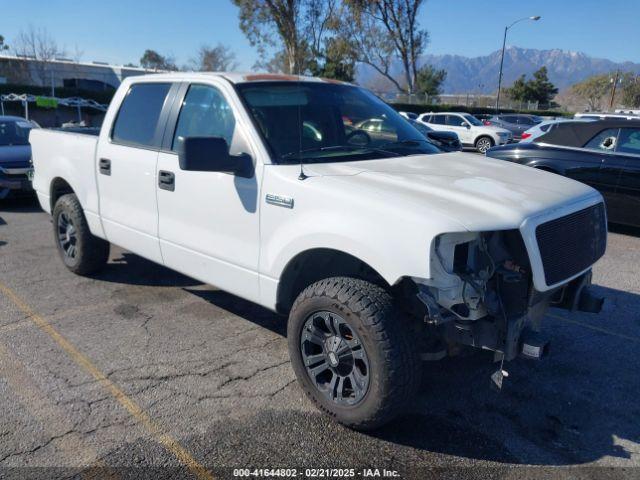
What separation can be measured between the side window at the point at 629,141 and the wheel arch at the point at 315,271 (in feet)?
20.6

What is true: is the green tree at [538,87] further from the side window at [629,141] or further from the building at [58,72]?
the side window at [629,141]

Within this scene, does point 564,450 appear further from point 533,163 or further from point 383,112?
point 533,163

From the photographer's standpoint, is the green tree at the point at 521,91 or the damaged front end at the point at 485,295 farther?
the green tree at the point at 521,91

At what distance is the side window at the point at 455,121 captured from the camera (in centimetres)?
2377

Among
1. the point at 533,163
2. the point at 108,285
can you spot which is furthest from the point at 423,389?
the point at 533,163

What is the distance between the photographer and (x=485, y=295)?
9.73 ft

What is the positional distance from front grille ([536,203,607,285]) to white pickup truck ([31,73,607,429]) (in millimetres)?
13

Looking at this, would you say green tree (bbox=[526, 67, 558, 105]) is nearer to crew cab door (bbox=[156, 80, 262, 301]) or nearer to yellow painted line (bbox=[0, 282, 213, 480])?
crew cab door (bbox=[156, 80, 262, 301])

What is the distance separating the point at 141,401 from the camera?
3.49m

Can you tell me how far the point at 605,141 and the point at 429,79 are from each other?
2156 inches

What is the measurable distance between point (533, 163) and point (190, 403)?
22.6 ft

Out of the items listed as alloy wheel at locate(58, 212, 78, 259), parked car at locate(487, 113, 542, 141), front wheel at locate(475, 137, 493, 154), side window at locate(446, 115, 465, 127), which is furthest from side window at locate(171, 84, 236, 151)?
parked car at locate(487, 113, 542, 141)

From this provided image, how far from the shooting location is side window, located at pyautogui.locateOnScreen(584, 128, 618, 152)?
26.8 ft

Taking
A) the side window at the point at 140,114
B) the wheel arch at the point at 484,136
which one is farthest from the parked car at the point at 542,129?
the wheel arch at the point at 484,136
